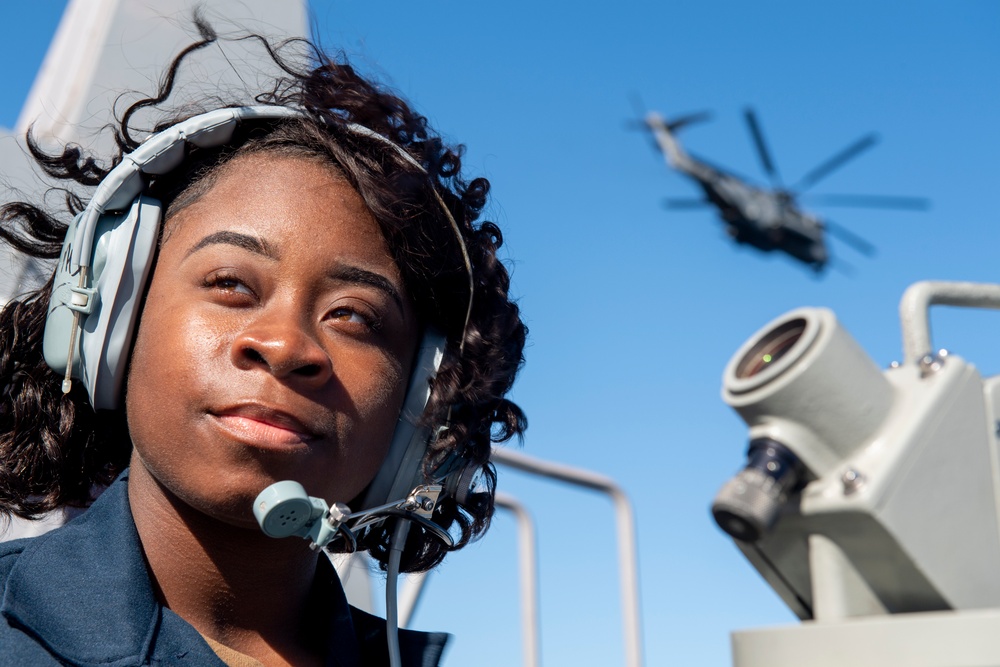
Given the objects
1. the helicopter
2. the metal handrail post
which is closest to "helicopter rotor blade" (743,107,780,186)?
the helicopter

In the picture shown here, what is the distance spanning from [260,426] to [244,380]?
0.06 m

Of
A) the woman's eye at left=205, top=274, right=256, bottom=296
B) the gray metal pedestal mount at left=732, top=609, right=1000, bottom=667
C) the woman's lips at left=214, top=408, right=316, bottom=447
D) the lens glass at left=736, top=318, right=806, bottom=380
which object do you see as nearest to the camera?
the gray metal pedestal mount at left=732, top=609, right=1000, bottom=667

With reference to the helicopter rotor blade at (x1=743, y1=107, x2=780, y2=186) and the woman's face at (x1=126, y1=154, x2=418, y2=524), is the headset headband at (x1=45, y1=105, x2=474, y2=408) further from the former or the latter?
the helicopter rotor blade at (x1=743, y1=107, x2=780, y2=186)

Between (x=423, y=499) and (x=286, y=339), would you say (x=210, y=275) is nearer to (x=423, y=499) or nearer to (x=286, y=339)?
(x=286, y=339)

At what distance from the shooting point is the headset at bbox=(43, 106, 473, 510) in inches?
55.3

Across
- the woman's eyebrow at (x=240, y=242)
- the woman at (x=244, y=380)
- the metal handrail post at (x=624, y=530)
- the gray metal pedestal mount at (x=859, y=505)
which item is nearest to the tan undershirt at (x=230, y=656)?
the woman at (x=244, y=380)

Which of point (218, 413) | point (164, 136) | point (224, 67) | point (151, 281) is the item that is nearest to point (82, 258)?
point (151, 281)

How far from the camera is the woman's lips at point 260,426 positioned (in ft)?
4.14

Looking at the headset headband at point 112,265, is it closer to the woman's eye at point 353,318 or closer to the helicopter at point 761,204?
the woman's eye at point 353,318

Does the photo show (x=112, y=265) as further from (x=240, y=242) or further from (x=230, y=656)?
(x=230, y=656)

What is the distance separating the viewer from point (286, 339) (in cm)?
130

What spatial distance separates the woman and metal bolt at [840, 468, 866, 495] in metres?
0.62

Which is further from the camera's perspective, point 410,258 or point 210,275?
point 410,258

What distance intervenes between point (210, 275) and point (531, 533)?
1710 millimetres
